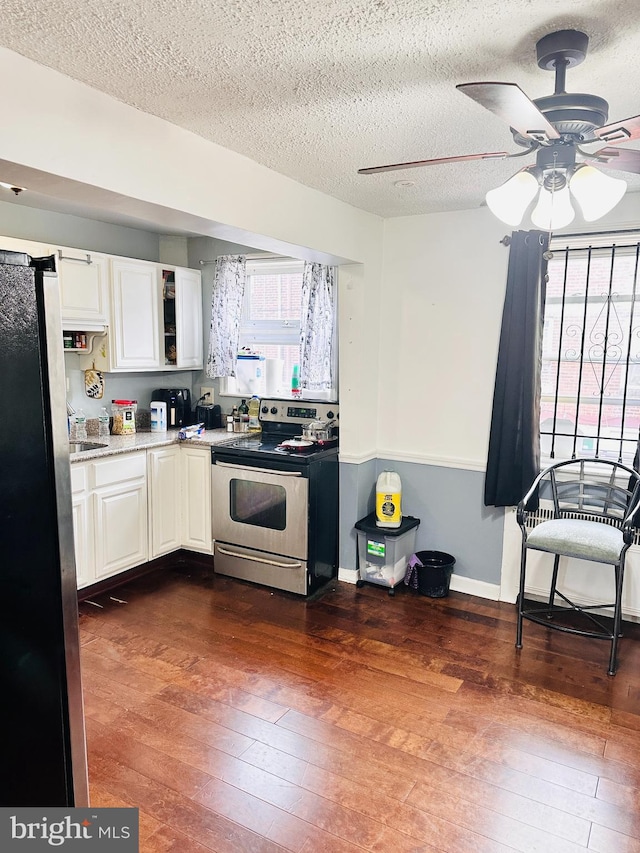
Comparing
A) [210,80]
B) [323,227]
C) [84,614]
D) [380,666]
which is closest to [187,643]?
[84,614]

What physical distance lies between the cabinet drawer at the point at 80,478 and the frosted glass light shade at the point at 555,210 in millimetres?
2769

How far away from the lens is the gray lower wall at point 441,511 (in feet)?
12.4

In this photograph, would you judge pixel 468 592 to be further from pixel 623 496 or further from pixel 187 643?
Answer: pixel 187 643

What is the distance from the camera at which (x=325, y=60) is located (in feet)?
5.75

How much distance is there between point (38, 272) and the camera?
112cm

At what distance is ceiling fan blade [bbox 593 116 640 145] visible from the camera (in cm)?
150

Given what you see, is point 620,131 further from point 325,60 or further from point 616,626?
point 616,626

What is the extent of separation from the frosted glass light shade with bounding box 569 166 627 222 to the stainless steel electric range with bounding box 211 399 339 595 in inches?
90.3

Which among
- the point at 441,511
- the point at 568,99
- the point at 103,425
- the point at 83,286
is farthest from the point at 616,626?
the point at 83,286

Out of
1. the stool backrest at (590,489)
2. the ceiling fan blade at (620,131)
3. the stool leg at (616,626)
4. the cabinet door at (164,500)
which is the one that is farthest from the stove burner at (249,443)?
the ceiling fan blade at (620,131)

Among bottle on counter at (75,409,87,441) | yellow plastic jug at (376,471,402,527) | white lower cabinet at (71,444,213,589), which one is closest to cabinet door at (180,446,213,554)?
white lower cabinet at (71,444,213,589)

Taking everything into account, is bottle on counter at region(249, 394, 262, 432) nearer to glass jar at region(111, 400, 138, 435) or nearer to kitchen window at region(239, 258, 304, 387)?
Answer: kitchen window at region(239, 258, 304, 387)

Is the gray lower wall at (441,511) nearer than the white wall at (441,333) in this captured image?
No

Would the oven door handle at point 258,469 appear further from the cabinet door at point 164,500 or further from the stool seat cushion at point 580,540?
the stool seat cushion at point 580,540
